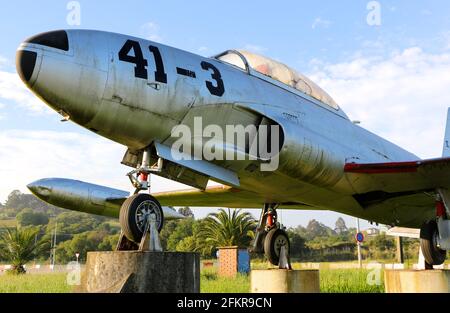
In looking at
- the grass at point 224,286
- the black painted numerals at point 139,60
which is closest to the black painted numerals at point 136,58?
the black painted numerals at point 139,60

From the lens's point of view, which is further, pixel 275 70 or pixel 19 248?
pixel 19 248

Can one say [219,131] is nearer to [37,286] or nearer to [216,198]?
[216,198]

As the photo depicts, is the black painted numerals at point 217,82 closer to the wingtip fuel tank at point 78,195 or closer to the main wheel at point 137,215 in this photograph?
the main wheel at point 137,215

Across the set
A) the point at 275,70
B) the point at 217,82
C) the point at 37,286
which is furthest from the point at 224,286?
the point at 217,82

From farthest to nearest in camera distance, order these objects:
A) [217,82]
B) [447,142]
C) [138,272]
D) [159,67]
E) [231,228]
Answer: [231,228]
[447,142]
[217,82]
[159,67]
[138,272]

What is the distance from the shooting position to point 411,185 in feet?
32.2

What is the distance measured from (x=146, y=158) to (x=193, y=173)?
3.23ft

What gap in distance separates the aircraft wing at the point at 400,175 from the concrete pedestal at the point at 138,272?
5.20 m

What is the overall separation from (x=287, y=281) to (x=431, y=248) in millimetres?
3172

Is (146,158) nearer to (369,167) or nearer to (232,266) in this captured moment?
(369,167)

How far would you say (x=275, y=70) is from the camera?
8.70 metres

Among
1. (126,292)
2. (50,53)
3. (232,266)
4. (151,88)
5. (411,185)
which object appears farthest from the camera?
(232,266)

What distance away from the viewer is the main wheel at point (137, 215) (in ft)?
17.3
